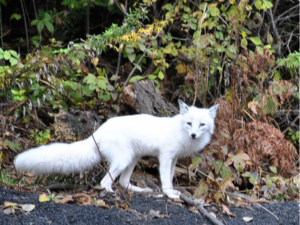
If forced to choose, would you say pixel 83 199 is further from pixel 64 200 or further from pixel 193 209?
pixel 193 209

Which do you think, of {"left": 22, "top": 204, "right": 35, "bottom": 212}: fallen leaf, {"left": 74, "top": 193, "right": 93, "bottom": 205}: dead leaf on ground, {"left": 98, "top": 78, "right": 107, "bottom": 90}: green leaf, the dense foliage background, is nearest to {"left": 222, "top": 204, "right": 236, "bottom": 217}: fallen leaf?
the dense foliage background

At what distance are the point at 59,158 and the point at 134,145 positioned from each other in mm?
824

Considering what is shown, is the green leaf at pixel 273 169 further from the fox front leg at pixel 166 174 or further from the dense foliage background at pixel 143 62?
the fox front leg at pixel 166 174

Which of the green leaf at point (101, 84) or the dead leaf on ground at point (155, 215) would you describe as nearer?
the dead leaf on ground at point (155, 215)

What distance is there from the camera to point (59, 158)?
15.3 ft

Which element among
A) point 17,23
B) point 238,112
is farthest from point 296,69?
point 17,23

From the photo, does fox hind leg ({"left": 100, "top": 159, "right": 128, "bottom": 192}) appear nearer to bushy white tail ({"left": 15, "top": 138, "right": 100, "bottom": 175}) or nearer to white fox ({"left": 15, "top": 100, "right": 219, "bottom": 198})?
white fox ({"left": 15, "top": 100, "right": 219, "bottom": 198})

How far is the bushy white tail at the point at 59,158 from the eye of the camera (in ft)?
15.0

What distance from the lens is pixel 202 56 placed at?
21.8ft

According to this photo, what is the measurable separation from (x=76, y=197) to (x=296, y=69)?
185 inches

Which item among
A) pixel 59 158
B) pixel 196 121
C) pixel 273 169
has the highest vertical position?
pixel 196 121

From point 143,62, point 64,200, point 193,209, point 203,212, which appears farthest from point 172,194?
point 143,62

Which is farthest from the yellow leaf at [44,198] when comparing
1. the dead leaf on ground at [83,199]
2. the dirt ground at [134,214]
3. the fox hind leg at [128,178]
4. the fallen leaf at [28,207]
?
the fox hind leg at [128,178]

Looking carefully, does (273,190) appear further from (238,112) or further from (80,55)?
(80,55)
